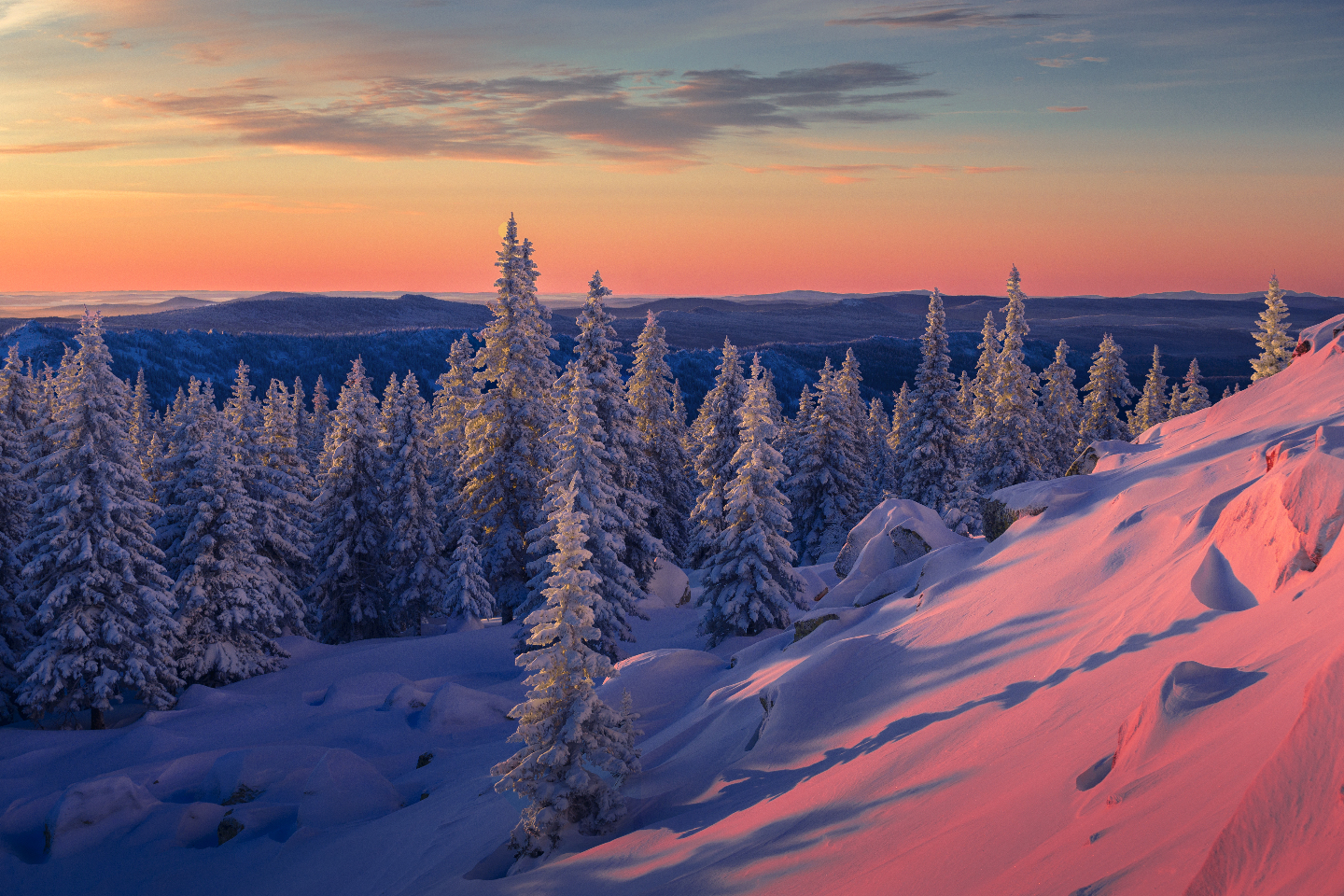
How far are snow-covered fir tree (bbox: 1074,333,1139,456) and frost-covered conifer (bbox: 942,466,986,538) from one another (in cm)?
1911

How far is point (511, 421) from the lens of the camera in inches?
1160

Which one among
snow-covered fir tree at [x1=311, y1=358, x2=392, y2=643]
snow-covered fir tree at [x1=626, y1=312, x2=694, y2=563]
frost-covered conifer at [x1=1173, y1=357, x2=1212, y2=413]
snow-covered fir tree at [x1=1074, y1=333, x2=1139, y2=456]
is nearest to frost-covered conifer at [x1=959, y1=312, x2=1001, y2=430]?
snow-covered fir tree at [x1=1074, y1=333, x2=1139, y2=456]

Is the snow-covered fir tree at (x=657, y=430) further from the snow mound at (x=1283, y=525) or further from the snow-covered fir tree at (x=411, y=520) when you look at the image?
the snow mound at (x=1283, y=525)

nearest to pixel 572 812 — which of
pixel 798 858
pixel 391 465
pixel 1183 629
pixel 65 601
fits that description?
pixel 798 858

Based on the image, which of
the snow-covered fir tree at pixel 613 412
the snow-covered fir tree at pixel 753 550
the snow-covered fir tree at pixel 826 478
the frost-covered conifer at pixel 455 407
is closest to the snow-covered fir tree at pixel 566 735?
the snow-covered fir tree at pixel 753 550

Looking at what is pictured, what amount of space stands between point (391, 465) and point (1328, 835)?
111 ft

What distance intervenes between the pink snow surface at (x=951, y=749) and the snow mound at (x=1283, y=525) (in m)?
0.04

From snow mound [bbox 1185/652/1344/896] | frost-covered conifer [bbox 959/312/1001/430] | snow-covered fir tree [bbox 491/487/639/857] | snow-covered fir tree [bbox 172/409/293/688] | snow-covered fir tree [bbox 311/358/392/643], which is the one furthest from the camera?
frost-covered conifer [bbox 959/312/1001/430]

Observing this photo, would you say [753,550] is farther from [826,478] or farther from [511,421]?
[826,478]

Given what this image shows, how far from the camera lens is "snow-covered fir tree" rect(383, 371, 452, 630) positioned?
115 feet

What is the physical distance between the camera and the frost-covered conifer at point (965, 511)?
31.0 metres

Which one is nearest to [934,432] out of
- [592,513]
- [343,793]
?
[592,513]

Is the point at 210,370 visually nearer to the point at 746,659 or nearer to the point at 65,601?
the point at 65,601

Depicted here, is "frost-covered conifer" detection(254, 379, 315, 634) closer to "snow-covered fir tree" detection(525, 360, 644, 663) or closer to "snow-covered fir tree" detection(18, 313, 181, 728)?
"snow-covered fir tree" detection(18, 313, 181, 728)
